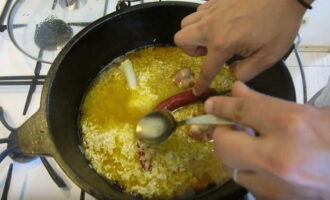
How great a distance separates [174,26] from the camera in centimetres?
81

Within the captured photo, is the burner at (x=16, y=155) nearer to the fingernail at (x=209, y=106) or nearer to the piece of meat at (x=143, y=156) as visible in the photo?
the piece of meat at (x=143, y=156)

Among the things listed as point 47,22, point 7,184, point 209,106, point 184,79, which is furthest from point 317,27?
point 7,184

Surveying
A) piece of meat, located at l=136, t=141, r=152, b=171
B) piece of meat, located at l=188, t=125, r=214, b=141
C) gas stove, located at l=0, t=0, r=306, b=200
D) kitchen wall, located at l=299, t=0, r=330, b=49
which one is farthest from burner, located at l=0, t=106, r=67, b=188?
kitchen wall, located at l=299, t=0, r=330, b=49

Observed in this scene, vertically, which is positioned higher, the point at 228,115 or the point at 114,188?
the point at 228,115

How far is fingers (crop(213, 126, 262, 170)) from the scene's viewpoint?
373 millimetres

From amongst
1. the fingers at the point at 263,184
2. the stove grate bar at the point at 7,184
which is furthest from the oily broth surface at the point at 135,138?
the fingers at the point at 263,184

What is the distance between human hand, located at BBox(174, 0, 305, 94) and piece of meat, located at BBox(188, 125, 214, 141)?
0.16 meters

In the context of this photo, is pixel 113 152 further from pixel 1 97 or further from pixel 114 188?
pixel 1 97

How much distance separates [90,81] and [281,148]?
577mm

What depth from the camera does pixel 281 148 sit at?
0.35 m

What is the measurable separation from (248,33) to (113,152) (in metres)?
0.39

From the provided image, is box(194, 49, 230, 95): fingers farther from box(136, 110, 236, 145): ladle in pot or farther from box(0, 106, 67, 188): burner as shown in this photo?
box(0, 106, 67, 188): burner

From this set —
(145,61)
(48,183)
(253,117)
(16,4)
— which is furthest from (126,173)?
(16,4)

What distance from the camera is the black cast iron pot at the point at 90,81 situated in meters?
0.60
